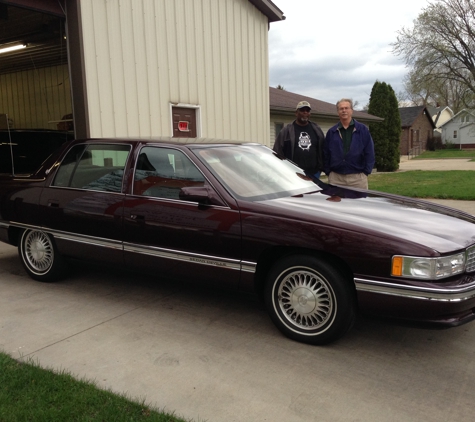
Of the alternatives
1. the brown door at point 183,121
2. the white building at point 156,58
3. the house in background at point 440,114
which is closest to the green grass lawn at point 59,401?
the white building at point 156,58

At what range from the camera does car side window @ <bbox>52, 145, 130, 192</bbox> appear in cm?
446

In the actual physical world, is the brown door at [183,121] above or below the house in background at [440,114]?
below

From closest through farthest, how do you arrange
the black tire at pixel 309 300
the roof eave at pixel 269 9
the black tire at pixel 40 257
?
the black tire at pixel 309 300 < the black tire at pixel 40 257 < the roof eave at pixel 269 9

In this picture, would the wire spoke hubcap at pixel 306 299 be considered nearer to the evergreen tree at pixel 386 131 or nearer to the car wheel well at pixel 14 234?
the car wheel well at pixel 14 234

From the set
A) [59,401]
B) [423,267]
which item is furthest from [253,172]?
[59,401]

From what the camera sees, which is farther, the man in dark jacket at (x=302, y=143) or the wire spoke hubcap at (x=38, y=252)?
the man in dark jacket at (x=302, y=143)

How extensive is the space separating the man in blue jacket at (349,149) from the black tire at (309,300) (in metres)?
2.79

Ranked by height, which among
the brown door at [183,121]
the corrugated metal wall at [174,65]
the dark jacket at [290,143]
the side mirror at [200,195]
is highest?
the corrugated metal wall at [174,65]

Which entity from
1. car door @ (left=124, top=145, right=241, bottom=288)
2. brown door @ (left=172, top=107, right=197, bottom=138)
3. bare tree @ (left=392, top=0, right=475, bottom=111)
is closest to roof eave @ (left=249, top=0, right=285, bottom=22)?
brown door @ (left=172, top=107, right=197, bottom=138)

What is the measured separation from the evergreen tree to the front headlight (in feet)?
71.9

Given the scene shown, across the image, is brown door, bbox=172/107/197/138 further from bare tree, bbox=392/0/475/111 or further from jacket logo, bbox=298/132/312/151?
bare tree, bbox=392/0/475/111

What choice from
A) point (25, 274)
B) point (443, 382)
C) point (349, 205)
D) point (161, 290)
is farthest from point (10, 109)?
point (443, 382)

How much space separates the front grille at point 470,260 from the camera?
10.6 feet

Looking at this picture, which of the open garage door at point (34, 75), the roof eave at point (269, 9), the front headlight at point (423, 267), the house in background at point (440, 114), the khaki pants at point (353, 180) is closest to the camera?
the front headlight at point (423, 267)
